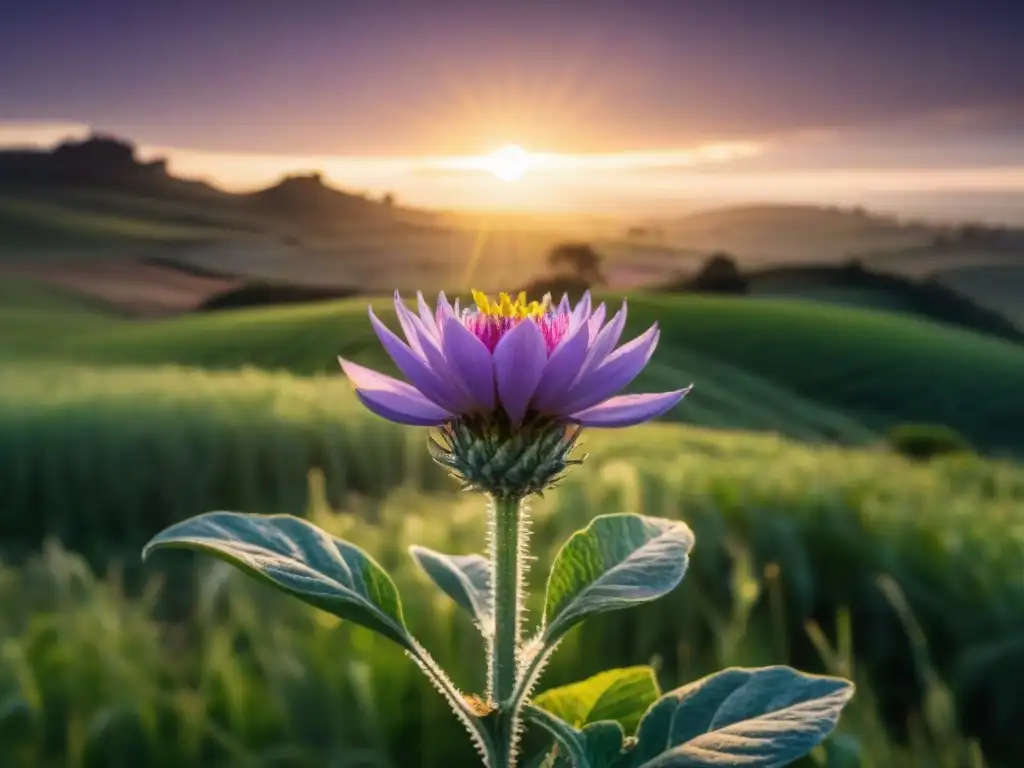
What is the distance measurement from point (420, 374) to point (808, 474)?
3.50 m

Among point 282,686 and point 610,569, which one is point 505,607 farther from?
point 282,686

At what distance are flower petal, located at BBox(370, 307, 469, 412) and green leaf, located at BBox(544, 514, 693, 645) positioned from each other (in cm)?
13

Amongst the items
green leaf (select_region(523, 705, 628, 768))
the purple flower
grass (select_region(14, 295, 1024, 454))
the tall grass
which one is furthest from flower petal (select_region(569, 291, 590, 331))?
grass (select_region(14, 295, 1024, 454))

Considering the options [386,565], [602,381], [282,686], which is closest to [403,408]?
[602,381]

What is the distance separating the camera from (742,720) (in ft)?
2.13

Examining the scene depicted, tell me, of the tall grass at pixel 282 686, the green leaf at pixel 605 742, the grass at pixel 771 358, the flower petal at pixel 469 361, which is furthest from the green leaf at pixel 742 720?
the grass at pixel 771 358

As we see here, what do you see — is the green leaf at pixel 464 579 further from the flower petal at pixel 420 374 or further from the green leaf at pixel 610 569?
the flower petal at pixel 420 374

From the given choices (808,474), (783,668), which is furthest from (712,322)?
(783,668)

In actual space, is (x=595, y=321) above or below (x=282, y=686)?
above

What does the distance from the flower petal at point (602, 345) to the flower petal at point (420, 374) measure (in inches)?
3.2

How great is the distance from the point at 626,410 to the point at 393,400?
0.15m

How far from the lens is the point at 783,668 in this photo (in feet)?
2.20

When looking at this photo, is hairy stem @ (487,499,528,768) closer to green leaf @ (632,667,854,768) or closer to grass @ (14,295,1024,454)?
green leaf @ (632,667,854,768)

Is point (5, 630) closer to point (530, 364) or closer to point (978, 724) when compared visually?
point (530, 364)
